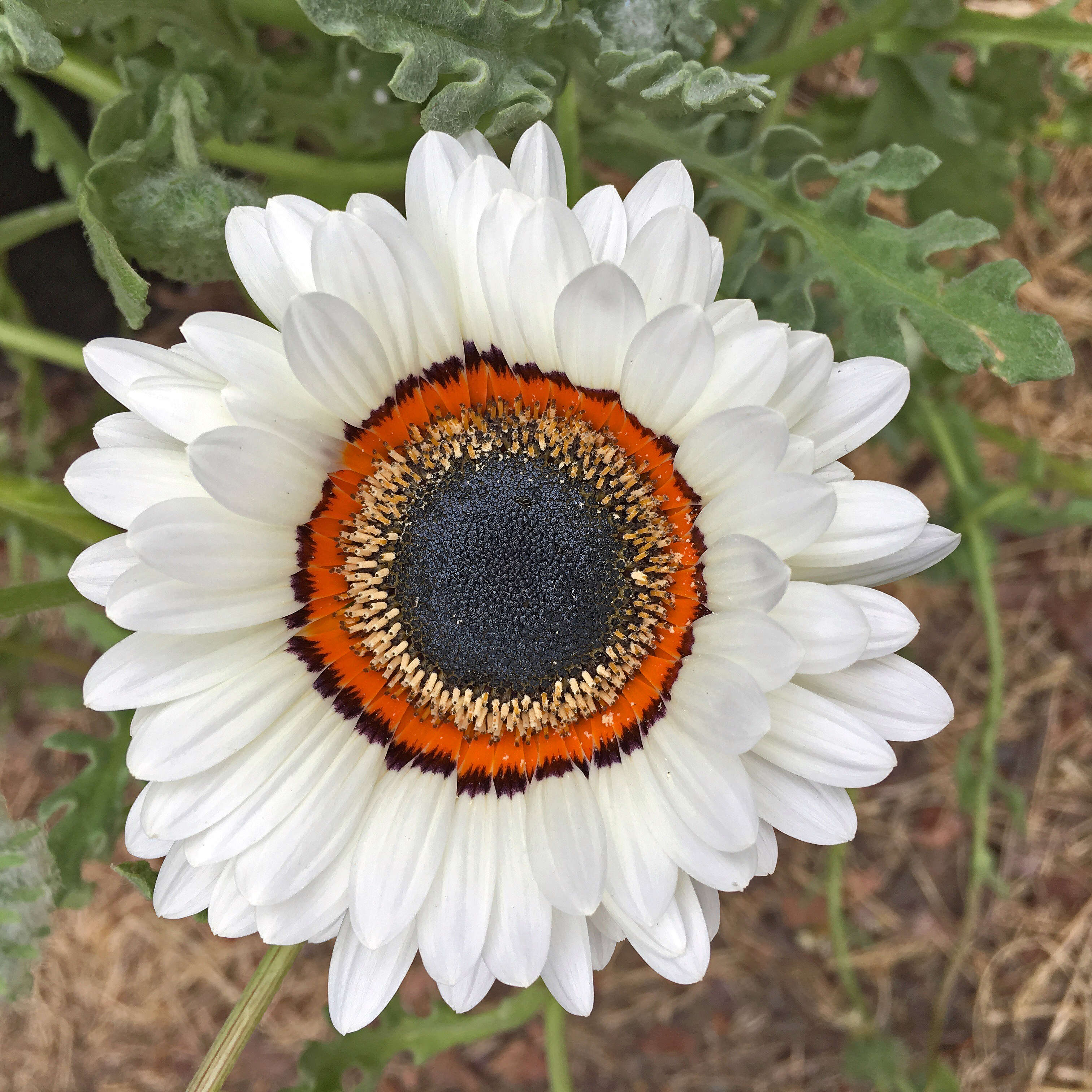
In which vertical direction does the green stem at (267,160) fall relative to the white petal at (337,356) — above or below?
below

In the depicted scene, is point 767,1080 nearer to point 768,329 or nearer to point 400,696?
point 400,696

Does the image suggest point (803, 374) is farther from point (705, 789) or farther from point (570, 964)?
point (570, 964)

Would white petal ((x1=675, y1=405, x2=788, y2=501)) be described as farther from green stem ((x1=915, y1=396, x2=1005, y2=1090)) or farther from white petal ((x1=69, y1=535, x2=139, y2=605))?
green stem ((x1=915, y1=396, x2=1005, y2=1090))

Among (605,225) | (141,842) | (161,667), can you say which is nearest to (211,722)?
(161,667)

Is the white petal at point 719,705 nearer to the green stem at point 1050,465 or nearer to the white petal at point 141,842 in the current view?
the white petal at point 141,842

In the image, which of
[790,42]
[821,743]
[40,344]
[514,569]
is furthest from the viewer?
[790,42]

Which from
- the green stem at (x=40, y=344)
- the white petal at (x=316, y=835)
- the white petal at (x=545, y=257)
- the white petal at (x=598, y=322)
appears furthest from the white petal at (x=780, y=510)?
the green stem at (x=40, y=344)

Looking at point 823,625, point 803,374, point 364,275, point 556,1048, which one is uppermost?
point 803,374
